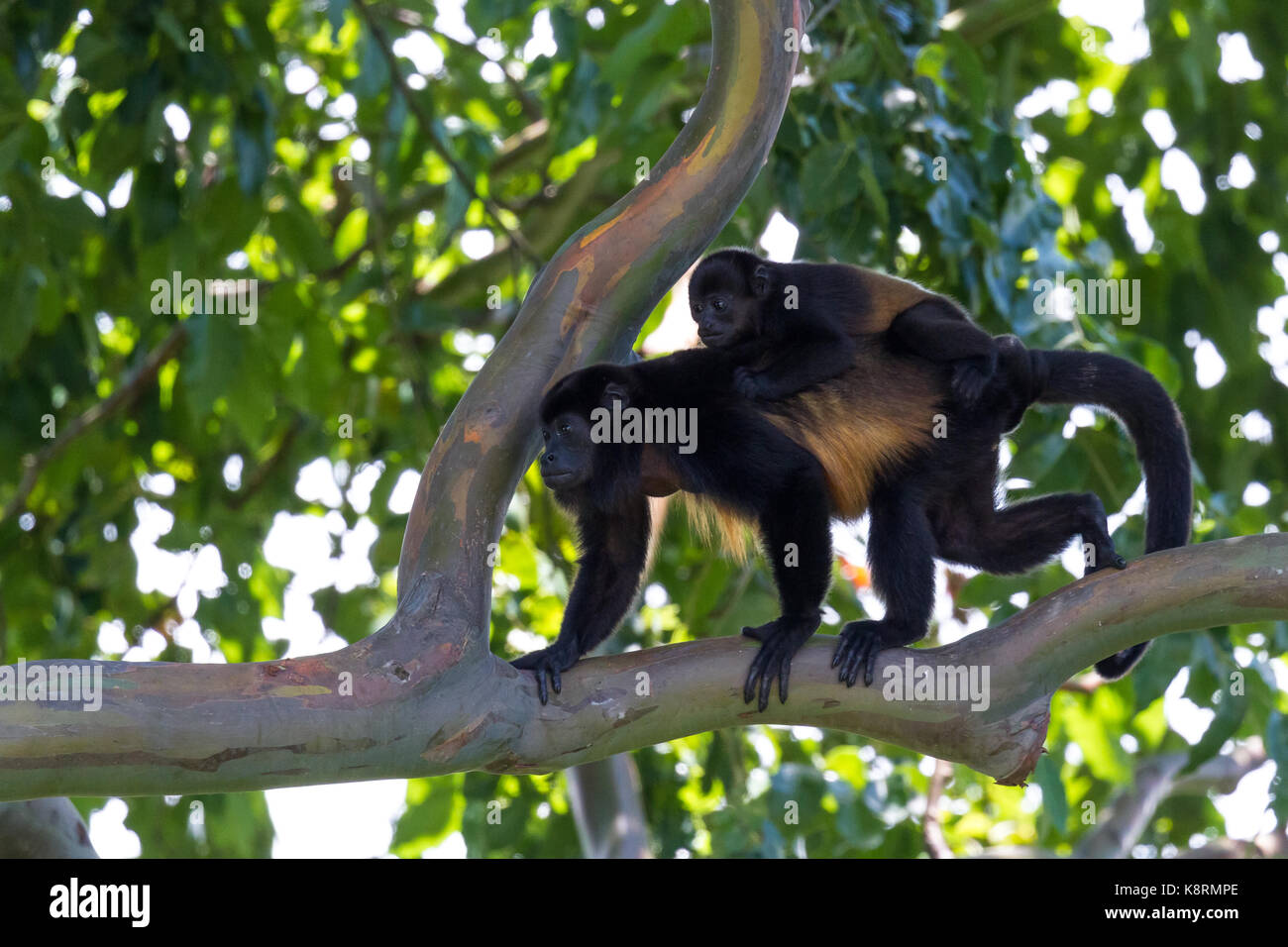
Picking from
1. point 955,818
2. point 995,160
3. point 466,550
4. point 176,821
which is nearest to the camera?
point 466,550

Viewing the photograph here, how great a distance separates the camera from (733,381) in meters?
3.11

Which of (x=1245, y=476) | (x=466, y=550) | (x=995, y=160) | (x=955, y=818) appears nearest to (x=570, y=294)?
(x=466, y=550)

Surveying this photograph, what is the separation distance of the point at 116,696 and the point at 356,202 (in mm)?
4478

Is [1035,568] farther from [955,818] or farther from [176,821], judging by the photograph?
[955,818]

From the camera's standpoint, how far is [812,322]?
10.2 ft

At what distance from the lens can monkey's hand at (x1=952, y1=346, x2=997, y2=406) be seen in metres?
3.00

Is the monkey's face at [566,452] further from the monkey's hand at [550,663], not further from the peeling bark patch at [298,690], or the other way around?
the peeling bark patch at [298,690]

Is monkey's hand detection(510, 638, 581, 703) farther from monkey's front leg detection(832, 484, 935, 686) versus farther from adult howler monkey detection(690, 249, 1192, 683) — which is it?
adult howler monkey detection(690, 249, 1192, 683)

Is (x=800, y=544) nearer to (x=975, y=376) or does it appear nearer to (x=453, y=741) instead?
(x=975, y=376)

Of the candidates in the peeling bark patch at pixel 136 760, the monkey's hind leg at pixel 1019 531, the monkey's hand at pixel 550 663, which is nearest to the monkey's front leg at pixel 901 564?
the monkey's hind leg at pixel 1019 531

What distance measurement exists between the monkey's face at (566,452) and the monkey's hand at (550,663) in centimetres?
40

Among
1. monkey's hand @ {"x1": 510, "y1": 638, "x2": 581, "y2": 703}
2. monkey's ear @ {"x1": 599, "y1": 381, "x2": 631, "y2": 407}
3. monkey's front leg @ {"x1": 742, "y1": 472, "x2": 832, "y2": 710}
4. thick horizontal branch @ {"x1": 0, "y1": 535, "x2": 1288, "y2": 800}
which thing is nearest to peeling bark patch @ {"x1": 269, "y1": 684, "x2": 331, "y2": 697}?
thick horizontal branch @ {"x1": 0, "y1": 535, "x2": 1288, "y2": 800}

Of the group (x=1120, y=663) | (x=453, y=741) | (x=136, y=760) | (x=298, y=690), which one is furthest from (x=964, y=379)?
(x=136, y=760)
